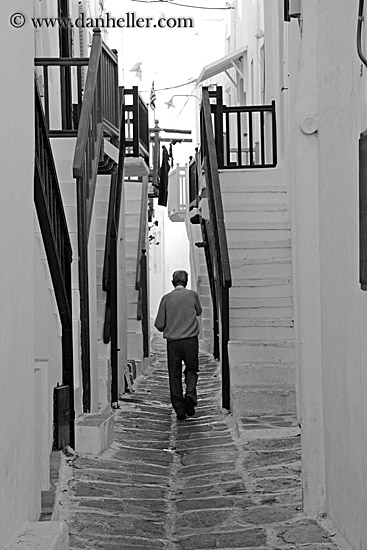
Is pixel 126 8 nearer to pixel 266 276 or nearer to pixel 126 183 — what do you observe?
pixel 126 183

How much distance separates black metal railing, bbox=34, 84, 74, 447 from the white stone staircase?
7.84ft

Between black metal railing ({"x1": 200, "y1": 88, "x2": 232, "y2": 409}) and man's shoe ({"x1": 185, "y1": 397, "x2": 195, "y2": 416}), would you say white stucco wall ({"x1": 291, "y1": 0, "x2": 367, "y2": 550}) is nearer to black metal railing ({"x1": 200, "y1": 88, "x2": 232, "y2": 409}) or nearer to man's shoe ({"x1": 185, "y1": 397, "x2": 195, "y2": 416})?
black metal railing ({"x1": 200, "y1": 88, "x2": 232, "y2": 409})

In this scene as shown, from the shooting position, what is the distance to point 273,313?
Result: 10828mm

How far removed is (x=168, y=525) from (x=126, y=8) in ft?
58.7

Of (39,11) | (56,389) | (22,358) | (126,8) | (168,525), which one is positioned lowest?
(168,525)

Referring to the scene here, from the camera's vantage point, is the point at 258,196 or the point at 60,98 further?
the point at 258,196

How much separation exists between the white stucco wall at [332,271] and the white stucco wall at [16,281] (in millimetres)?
1521

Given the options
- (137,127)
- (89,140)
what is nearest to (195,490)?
(89,140)

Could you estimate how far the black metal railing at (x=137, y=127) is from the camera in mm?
13961

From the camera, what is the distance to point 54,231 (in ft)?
22.7

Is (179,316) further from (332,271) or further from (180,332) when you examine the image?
(332,271)

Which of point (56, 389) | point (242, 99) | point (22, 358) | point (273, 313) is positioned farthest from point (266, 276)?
point (242, 99)

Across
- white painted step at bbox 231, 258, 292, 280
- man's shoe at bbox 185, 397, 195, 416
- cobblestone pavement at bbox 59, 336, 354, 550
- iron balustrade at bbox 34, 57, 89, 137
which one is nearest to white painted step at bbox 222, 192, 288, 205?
white painted step at bbox 231, 258, 292, 280

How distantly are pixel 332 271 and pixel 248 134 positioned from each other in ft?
37.1
